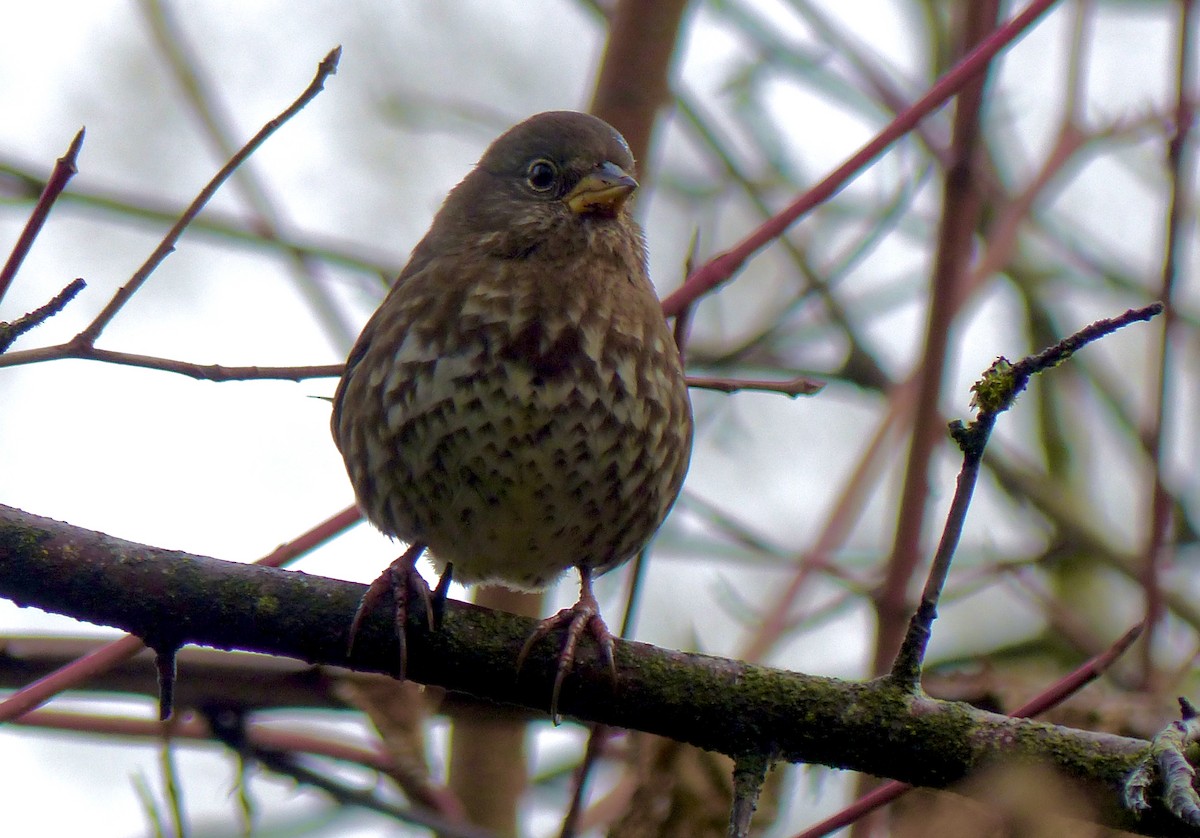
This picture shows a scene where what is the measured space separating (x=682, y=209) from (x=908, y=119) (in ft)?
14.8

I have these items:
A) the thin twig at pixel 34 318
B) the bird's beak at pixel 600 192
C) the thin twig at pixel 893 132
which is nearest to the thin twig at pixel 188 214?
the thin twig at pixel 34 318

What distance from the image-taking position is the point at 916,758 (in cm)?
264

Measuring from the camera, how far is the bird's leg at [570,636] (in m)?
2.82

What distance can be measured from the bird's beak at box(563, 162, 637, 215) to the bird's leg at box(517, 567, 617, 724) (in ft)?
4.26

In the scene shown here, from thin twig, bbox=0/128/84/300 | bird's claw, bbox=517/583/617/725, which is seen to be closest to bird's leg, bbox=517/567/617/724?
bird's claw, bbox=517/583/617/725

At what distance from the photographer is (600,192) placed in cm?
392

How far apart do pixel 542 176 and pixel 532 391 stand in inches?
33.5

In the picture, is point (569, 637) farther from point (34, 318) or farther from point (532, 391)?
point (34, 318)

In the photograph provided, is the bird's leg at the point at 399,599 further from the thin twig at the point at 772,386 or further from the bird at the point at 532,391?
the thin twig at the point at 772,386

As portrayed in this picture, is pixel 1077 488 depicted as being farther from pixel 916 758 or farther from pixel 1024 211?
pixel 916 758

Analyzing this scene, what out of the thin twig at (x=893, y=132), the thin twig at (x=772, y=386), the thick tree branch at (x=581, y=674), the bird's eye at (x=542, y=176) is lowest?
the thick tree branch at (x=581, y=674)

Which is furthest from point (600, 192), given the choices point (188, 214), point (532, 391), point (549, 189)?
point (188, 214)

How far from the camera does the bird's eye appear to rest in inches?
161

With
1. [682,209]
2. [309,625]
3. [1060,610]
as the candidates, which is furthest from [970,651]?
[309,625]
